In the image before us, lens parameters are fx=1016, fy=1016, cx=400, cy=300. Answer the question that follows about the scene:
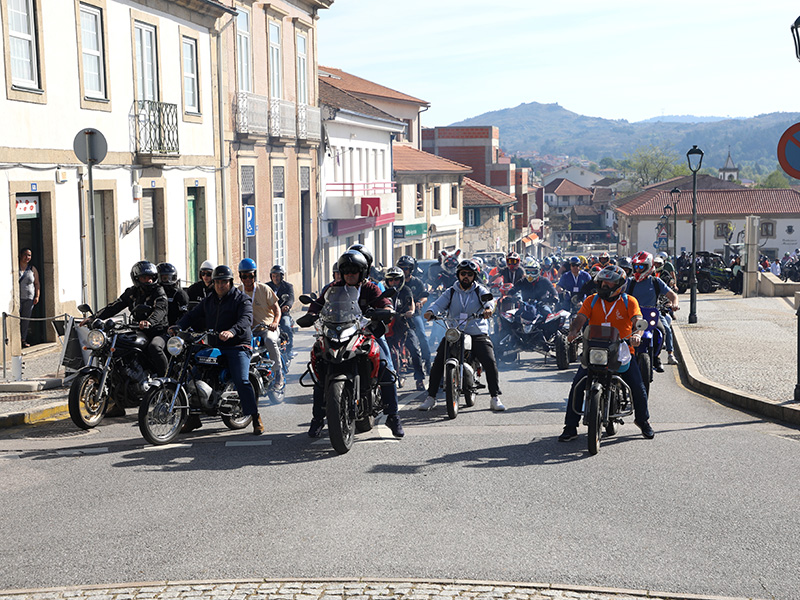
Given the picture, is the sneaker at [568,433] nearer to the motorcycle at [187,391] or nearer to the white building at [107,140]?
the motorcycle at [187,391]

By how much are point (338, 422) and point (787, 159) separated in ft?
18.0

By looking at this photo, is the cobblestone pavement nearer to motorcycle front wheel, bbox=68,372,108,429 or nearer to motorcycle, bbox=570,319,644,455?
motorcycle, bbox=570,319,644,455

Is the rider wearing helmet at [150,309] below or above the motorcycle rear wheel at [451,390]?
above

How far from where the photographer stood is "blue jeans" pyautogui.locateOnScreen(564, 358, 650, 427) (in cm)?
913

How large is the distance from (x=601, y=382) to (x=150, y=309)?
4.36 metres

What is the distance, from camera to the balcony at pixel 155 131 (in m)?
19.8

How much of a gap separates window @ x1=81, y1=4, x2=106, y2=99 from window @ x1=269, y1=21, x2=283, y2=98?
1174cm

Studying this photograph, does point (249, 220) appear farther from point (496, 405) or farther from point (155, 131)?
point (496, 405)

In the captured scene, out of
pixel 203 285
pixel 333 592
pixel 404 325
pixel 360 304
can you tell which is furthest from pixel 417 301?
pixel 333 592

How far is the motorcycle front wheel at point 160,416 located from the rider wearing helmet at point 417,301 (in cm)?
489

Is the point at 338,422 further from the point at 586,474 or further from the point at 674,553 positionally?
the point at 674,553

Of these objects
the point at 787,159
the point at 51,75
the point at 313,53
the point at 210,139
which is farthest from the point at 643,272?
the point at 313,53

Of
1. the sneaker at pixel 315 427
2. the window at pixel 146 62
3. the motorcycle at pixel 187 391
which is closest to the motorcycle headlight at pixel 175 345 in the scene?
the motorcycle at pixel 187 391

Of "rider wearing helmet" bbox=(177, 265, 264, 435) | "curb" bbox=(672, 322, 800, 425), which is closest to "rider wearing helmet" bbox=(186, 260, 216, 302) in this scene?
"rider wearing helmet" bbox=(177, 265, 264, 435)
